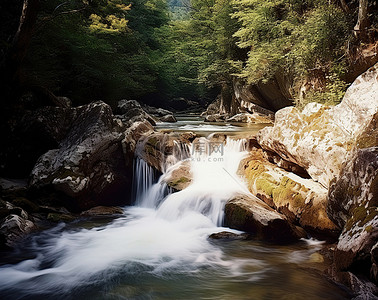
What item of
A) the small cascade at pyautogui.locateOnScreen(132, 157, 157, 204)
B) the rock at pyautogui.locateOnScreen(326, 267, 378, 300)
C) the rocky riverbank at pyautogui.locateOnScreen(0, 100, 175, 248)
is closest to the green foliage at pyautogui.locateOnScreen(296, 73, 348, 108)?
the rock at pyautogui.locateOnScreen(326, 267, 378, 300)

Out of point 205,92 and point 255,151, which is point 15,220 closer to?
point 255,151

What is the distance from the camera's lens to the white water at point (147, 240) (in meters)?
4.36

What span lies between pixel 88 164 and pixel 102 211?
138 centimetres

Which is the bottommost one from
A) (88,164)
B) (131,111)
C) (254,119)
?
(88,164)

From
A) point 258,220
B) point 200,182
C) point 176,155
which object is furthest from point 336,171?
point 176,155

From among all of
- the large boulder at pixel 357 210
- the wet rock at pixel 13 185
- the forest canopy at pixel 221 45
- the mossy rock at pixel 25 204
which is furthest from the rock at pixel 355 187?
the wet rock at pixel 13 185

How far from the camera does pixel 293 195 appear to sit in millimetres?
5988

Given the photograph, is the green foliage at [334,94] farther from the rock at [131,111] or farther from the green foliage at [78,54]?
the rock at [131,111]

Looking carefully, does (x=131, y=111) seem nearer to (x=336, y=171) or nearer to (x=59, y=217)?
(x=59, y=217)

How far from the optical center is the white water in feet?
14.3

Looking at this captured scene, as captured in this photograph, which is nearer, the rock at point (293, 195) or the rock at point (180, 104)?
the rock at point (293, 195)

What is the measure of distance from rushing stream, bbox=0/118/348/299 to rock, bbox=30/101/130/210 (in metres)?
1.03

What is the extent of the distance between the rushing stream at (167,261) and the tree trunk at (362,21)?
5.26m

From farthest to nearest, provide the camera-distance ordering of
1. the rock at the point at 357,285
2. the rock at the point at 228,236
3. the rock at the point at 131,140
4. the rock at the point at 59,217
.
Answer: the rock at the point at 131,140, the rock at the point at 59,217, the rock at the point at 228,236, the rock at the point at 357,285
